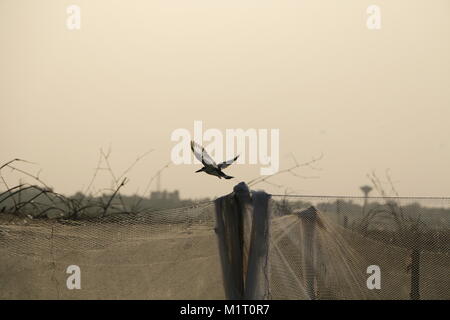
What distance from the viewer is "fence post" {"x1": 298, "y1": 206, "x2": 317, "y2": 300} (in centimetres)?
398

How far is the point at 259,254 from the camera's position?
11.3ft

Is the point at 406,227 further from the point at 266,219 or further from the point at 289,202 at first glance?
the point at 266,219

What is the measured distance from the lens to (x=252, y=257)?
3441 mm

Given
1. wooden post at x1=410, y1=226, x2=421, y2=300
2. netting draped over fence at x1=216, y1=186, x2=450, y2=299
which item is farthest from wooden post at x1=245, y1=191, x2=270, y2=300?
wooden post at x1=410, y1=226, x2=421, y2=300

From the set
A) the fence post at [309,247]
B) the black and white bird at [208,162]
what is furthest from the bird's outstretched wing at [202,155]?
the fence post at [309,247]

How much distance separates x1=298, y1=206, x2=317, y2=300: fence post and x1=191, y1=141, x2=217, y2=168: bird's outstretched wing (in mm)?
720

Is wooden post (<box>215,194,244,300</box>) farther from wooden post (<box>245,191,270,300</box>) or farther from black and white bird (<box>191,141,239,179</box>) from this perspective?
black and white bird (<box>191,141,239,179</box>)

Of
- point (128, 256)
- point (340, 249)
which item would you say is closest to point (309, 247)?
point (340, 249)

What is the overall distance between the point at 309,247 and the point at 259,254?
0.68m

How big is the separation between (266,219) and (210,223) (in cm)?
61

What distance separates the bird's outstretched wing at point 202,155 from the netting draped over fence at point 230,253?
0.24 metres
